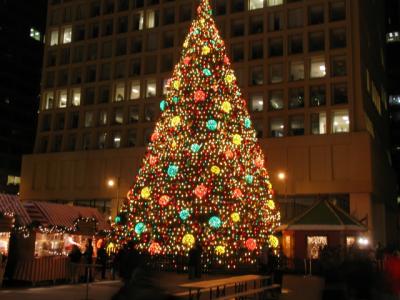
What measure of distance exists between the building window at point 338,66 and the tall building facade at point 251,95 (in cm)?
13

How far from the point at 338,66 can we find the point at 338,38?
2.74 meters

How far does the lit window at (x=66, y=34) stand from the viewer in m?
64.2

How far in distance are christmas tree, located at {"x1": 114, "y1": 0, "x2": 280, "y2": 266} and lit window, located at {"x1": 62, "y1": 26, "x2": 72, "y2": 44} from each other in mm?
41076

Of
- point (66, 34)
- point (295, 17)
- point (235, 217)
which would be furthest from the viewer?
point (66, 34)

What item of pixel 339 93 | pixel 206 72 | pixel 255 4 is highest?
pixel 255 4

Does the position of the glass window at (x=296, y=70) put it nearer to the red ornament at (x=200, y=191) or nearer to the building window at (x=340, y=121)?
the building window at (x=340, y=121)

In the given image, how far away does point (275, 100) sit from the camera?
5250cm

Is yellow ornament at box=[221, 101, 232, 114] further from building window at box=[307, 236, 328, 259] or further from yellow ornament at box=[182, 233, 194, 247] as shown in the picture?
building window at box=[307, 236, 328, 259]

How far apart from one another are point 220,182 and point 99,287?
756cm

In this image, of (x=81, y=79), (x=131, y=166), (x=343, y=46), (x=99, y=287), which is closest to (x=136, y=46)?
(x=81, y=79)

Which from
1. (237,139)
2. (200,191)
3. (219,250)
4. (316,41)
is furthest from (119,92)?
(219,250)

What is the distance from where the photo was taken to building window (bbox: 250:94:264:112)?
52.8 m

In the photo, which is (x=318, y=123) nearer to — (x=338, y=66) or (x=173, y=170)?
(x=338, y=66)

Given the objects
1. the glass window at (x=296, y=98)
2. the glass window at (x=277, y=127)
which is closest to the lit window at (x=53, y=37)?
the glass window at (x=277, y=127)
